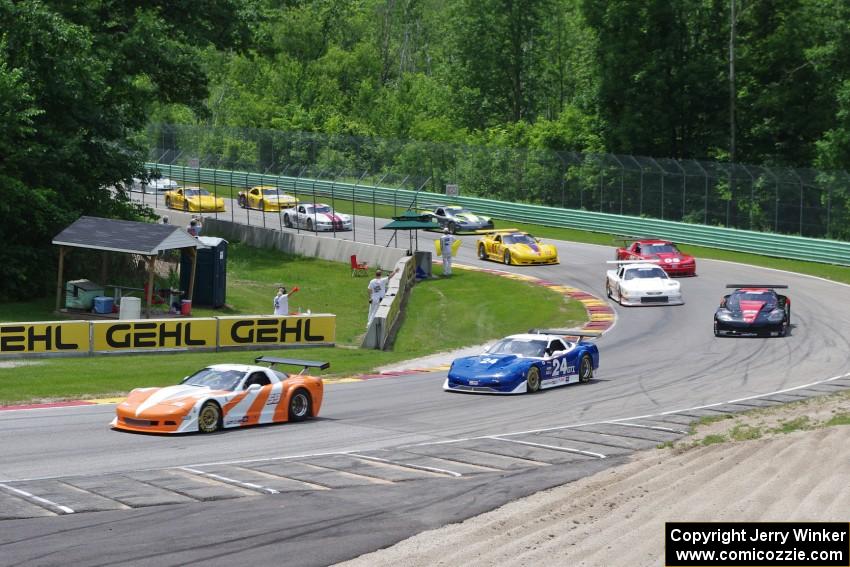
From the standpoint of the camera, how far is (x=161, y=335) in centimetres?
3077

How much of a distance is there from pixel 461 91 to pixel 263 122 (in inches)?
748

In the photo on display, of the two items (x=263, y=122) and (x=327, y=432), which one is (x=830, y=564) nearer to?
(x=327, y=432)

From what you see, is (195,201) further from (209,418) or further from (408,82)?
(408,82)

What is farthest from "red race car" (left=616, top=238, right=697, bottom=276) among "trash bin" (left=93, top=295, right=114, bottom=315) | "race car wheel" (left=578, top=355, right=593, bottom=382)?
"trash bin" (left=93, top=295, right=114, bottom=315)

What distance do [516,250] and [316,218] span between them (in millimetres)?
13100

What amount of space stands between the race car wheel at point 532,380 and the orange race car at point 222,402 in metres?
5.22

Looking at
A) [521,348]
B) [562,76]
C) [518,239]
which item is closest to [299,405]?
[521,348]

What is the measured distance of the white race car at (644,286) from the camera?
4094 cm

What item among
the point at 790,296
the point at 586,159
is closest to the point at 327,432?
the point at 790,296

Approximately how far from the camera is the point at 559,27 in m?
111

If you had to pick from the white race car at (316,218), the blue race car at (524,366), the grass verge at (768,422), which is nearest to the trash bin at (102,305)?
the blue race car at (524,366)

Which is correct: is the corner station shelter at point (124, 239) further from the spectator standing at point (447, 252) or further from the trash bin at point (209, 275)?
the spectator standing at point (447, 252)

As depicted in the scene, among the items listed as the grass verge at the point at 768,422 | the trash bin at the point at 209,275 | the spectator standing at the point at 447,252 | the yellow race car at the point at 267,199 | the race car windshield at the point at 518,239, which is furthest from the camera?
the yellow race car at the point at 267,199

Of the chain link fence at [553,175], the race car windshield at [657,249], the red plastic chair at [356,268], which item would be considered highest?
the chain link fence at [553,175]
